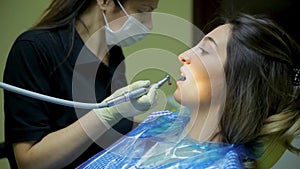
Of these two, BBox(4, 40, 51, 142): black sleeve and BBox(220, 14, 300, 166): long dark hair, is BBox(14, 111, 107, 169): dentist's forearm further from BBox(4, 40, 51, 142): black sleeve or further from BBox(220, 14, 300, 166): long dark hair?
BBox(220, 14, 300, 166): long dark hair

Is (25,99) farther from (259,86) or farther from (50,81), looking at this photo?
(259,86)

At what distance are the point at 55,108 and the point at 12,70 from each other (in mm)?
161

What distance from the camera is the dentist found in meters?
1.05

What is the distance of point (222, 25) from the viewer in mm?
1115

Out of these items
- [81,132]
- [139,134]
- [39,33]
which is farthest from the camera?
[139,134]

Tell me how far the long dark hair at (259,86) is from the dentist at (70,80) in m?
0.23

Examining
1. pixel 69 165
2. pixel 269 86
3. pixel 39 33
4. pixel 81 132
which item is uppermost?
pixel 39 33

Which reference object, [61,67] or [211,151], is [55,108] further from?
[211,151]

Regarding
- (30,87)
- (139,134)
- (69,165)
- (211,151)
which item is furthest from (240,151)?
(30,87)

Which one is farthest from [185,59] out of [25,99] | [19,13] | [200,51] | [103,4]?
[19,13]

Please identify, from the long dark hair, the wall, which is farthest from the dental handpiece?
the wall

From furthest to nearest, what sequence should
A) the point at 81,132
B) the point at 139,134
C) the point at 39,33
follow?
the point at 139,134 → the point at 39,33 → the point at 81,132

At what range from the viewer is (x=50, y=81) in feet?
3.71

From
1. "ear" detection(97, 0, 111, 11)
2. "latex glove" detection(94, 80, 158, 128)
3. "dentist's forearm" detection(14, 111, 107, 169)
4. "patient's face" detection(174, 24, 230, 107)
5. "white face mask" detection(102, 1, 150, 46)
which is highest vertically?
"ear" detection(97, 0, 111, 11)
